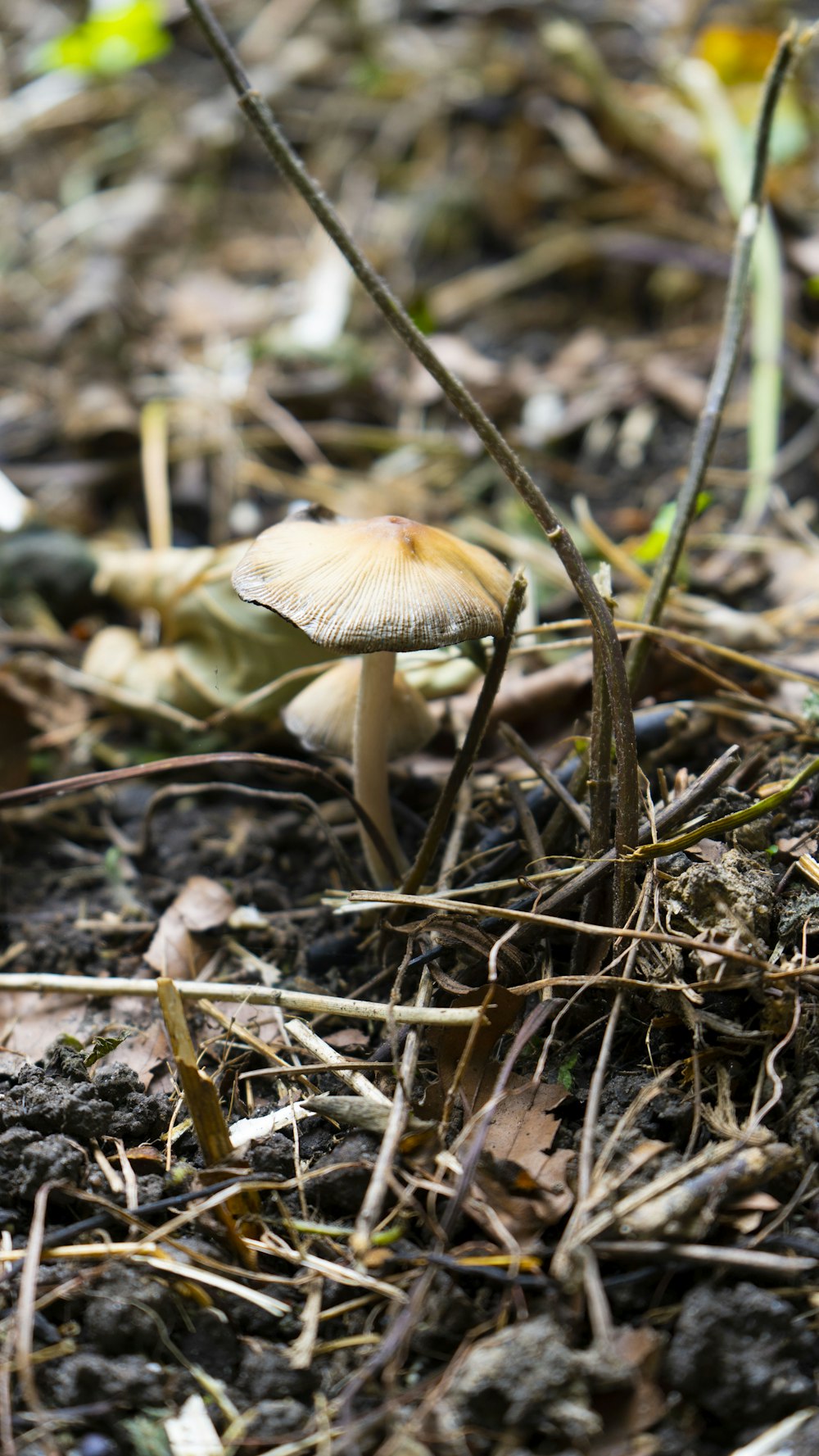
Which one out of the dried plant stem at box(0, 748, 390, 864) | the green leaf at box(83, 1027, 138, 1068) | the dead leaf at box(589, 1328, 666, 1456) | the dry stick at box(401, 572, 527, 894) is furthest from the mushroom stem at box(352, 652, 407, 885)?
the dead leaf at box(589, 1328, 666, 1456)

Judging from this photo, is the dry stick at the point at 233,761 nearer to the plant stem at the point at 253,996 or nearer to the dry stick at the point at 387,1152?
the plant stem at the point at 253,996

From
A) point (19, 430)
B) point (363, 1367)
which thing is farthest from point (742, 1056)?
point (19, 430)

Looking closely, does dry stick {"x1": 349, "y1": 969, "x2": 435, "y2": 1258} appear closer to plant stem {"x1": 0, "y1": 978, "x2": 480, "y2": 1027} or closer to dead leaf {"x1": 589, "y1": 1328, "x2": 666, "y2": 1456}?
plant stem {"x1": 0, "y1": 978, "x2": 480, "y2": 1027}

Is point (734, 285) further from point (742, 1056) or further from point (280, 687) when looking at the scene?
point (742, 1056)

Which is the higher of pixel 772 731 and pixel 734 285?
pixel 734 285

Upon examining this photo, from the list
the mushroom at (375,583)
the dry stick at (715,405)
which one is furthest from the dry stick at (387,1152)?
the dry stick at (715,405)

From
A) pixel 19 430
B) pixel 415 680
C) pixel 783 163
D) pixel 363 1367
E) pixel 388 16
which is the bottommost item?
pixel 363 1367

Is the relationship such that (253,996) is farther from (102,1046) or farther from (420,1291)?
(420,1291)
